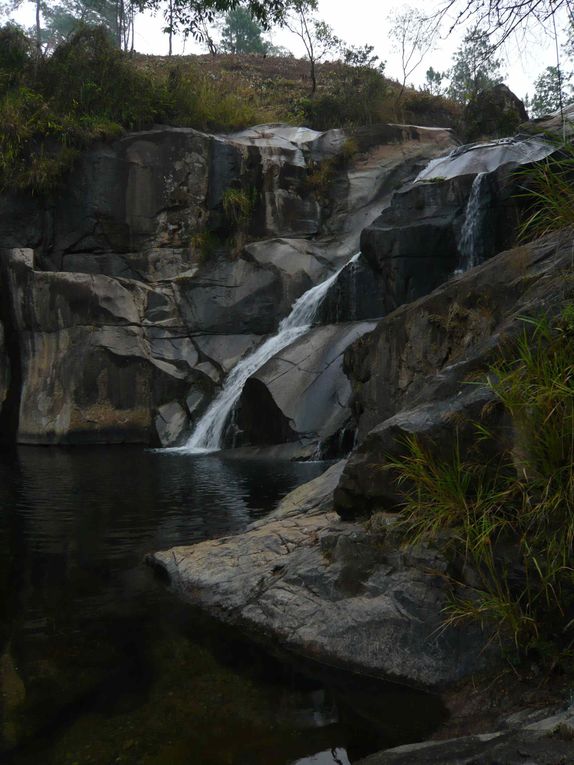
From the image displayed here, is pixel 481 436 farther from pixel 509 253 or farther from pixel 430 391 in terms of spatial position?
pixel 509 253

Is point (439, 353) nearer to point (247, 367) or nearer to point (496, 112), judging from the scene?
point (247, 367)

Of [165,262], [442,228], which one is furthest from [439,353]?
[165,262]

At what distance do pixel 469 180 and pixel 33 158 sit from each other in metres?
10.8

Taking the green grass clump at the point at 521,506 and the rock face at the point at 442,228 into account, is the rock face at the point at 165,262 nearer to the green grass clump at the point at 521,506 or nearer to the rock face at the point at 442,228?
the rock face at the point at 442,228

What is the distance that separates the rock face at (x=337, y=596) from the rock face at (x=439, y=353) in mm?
438

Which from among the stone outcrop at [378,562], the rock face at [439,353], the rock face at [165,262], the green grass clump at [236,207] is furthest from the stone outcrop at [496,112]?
the stone outcrop at [378,562]

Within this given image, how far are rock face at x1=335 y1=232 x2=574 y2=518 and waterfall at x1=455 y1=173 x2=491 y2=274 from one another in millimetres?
5209

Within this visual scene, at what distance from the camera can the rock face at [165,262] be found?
1661 cm

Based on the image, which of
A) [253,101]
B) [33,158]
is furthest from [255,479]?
[253,101]

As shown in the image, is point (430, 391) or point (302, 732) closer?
point (302, 732)

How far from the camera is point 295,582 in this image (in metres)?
4.69

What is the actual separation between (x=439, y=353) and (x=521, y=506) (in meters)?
3.84

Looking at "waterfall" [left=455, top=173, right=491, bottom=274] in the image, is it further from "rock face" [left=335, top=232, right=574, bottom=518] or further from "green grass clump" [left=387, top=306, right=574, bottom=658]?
"green grass clump" [left=387, top=306, right=574, bottom=658]

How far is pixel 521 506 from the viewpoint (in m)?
3.72
